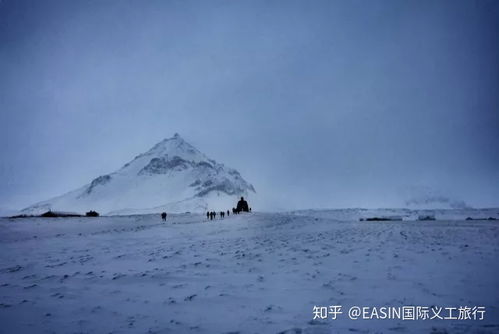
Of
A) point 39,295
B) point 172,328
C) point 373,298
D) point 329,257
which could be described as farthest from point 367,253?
point 39,295

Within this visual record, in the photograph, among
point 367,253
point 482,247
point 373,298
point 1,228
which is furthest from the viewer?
point 1,228

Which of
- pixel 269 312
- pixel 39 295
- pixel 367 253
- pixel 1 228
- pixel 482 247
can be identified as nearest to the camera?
pixel 269 312

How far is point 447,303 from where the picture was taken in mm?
6555

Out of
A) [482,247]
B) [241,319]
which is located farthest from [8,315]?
[482,247]

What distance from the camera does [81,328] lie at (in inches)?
228

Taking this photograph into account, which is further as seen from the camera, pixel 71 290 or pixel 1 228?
pixel 1 228

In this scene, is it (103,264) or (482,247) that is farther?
(482,247)

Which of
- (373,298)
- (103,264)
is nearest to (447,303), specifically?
(373,298)

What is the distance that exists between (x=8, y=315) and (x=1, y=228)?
1222 inches

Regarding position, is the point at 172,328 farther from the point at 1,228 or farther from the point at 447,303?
the point at 1,228

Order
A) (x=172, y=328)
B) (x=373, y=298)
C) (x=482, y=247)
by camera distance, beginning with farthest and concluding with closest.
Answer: (x=482, y=247) → (x=373, y=298) → (x=172, y=328)

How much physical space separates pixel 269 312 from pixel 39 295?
19.2 ft

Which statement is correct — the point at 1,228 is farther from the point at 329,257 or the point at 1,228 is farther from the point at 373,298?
the point at 373,298

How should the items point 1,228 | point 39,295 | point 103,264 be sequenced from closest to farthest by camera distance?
point 39,295 < point 103,264 < point 1,228
